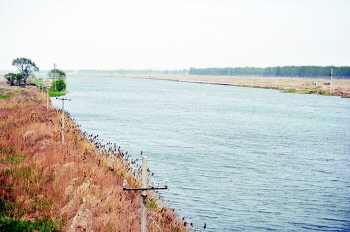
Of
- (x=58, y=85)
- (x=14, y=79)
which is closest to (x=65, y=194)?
(x=58, y=85)

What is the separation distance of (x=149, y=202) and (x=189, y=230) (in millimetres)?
2576

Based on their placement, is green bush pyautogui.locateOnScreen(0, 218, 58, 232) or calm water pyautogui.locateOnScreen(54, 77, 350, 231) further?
calm water pyautogui.locateOnScreen(54, 77, 350, 231)

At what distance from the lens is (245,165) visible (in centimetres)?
3459

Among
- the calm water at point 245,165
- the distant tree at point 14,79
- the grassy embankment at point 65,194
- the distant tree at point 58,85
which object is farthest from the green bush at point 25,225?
the distant tree at point 14,79

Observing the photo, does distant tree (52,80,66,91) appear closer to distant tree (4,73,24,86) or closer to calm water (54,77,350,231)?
distant tree (4,73,24,86)

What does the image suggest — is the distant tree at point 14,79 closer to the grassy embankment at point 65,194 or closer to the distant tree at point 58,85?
the distant tree at point 58,85

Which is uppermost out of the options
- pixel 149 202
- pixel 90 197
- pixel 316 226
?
pixel 90 197

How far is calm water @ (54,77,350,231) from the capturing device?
23.7m

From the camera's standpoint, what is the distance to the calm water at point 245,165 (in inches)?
933

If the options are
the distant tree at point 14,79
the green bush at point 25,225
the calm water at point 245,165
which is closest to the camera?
the green bush at point 25,225

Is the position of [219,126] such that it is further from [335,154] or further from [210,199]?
[210,199]

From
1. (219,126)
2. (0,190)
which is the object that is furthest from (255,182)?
(219,126)

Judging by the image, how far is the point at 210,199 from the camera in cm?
2584

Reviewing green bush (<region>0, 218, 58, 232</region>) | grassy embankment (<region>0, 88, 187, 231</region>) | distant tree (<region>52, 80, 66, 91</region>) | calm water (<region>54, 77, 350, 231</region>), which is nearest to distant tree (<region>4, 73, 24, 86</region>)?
distant tree (<region>52, 80, 66, 91</region>)
